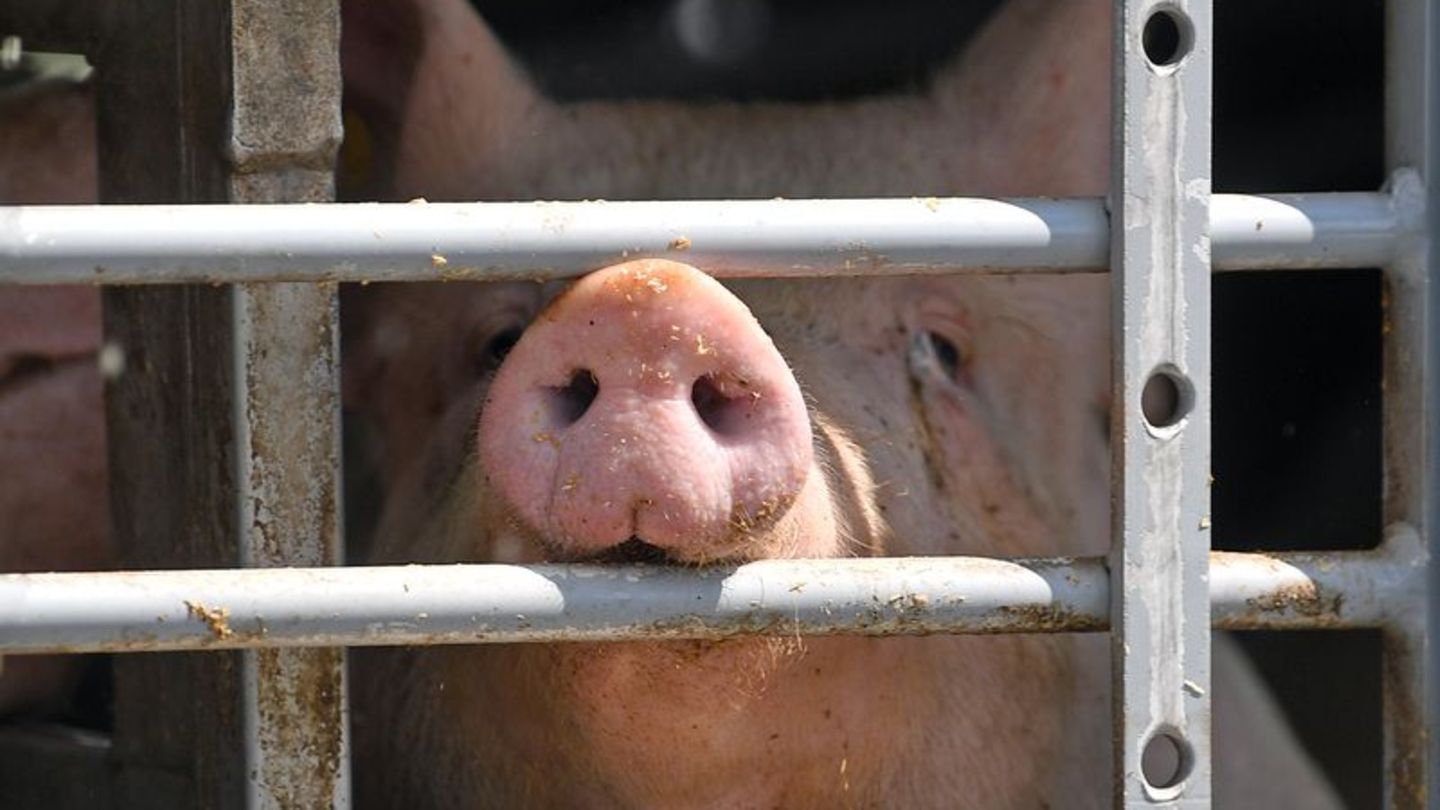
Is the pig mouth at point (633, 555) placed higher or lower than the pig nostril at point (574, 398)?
lower

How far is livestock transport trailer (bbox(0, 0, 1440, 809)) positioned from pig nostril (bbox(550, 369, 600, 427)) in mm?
127

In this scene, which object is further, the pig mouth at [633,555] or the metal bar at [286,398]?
the metal bar at [286,398]

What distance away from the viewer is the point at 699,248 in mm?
1731

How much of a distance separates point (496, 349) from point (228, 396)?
0.67 m

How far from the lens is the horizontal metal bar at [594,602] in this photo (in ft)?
5.30

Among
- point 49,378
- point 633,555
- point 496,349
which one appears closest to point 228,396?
point 633,555

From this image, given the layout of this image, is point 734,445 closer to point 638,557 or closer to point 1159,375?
point 638,557

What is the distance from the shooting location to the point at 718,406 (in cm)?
184

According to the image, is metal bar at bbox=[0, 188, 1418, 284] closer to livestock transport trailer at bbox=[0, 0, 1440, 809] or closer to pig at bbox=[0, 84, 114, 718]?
livestock transport trailer at bbox=[0, 0, 1440, 809]

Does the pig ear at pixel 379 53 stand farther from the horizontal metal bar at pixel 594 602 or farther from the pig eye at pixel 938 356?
the horizontal metal bar at pixel 594 602

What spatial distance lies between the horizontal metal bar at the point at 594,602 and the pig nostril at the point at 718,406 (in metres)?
0.14

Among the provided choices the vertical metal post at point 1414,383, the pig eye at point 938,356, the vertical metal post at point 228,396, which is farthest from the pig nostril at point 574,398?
the pig eye at point 938,356

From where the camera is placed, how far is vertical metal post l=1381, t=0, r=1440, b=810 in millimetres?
1896

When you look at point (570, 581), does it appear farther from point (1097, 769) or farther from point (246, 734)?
point (1097, 769)
